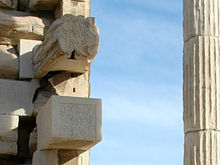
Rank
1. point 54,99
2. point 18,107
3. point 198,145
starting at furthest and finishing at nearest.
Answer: point 198,145 → point 18,107 → point 54,99

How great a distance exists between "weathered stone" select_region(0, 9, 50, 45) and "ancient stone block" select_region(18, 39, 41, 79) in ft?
0.27

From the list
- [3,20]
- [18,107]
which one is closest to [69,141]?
[18,107]

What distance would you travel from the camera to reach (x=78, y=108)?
5988 millimetres

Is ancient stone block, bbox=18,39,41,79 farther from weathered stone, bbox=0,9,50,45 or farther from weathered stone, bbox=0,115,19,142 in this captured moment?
weathered stone, bbox=0,115,19,142

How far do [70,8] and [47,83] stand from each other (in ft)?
2.89

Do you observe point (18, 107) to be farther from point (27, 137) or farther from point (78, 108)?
point (78, 108)

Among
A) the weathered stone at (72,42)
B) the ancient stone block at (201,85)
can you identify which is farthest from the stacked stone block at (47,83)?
the ancient stone block at (201,85)

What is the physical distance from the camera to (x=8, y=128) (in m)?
6.44

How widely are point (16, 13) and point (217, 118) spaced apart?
3425mm

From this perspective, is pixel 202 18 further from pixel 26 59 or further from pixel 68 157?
pixel 68 157

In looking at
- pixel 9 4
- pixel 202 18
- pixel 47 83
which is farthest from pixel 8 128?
pixel 202 18

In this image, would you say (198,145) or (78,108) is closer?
(78,108)

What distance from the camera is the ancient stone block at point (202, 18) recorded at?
350 inches

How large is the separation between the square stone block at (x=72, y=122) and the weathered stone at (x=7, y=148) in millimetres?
495
